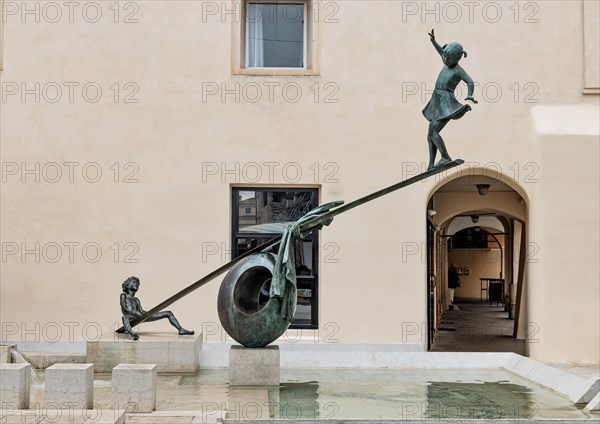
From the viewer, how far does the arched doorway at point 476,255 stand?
1688cm

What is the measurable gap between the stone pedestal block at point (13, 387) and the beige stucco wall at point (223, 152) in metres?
6.12

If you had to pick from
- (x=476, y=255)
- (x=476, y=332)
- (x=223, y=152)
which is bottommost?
(x=476, y=332)

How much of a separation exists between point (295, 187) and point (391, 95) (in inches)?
88.8

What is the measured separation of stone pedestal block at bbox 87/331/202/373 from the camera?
11.0 m

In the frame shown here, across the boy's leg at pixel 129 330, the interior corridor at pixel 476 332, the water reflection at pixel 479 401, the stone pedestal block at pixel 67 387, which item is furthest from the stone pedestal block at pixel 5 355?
the interior corridor at pixel 476 332

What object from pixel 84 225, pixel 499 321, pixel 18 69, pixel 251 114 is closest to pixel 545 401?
pixel 251 114

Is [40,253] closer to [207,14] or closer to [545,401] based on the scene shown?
[207,14]

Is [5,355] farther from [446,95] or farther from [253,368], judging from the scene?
[446,95]

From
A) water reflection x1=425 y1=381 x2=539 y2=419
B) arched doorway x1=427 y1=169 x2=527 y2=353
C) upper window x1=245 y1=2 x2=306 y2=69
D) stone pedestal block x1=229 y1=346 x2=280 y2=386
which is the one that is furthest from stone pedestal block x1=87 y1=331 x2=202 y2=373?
upper window x1=245 y1=2 x2=306 y2=69

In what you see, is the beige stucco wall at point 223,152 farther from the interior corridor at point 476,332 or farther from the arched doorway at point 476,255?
the interior corridor at point 476,332

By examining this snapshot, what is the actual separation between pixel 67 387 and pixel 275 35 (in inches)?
339

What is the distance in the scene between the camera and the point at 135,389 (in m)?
8.23

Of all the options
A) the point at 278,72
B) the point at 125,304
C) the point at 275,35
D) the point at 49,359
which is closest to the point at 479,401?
the point at 125,304

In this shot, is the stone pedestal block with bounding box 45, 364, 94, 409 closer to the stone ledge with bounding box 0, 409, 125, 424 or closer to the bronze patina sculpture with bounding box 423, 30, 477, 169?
the stone ledge with bounding box 0, 409, 125, 424
